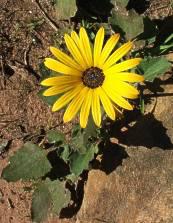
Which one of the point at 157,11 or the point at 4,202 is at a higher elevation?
the point at 157,11

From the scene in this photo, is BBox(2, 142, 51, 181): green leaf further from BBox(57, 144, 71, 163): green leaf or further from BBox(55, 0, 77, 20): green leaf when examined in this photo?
BBox(55, 0, 77, 20): green leaf

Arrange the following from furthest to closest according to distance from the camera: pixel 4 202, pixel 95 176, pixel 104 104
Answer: pixel 4 202
pixel 95 176
pixel 104 104

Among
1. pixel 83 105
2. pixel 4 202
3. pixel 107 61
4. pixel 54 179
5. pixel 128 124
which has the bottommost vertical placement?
pixel 4 202

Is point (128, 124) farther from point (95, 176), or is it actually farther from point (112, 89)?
point (112, 89)

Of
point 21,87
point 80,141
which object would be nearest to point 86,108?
point 80,141

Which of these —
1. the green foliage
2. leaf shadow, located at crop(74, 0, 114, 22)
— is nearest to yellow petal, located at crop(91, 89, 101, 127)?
the green foliage

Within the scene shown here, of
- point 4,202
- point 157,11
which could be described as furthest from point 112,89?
point 4,202
